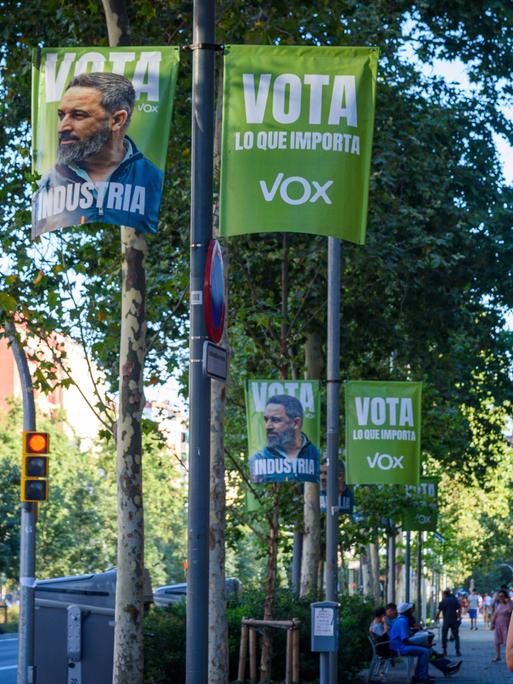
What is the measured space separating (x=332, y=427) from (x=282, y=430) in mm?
3677

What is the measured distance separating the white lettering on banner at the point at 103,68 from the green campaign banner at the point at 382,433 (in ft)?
38.1

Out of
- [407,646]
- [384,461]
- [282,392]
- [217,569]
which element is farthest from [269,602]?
[407,646]

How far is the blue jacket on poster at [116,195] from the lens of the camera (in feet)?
31.5

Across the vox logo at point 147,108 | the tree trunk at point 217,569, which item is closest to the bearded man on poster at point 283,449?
the tree trunk at point 217,569

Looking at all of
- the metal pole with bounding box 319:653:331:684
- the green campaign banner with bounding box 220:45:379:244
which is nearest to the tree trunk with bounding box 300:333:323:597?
the metal pole with bounding box 319:653:331:684

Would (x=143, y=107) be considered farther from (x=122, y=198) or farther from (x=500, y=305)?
(x=500, y=305)

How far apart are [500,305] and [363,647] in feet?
27.3

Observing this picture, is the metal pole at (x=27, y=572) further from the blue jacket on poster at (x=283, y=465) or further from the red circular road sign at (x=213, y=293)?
the red circular road sign at (x=213, y=293)

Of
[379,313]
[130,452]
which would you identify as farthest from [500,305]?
[130,452]

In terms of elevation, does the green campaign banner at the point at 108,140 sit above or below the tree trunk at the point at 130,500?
above

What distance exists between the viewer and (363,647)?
28.0m

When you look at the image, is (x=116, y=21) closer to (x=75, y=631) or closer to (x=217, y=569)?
(x=217, y=569)

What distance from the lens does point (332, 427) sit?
23078 mm

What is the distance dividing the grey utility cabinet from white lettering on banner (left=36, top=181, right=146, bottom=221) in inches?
341
